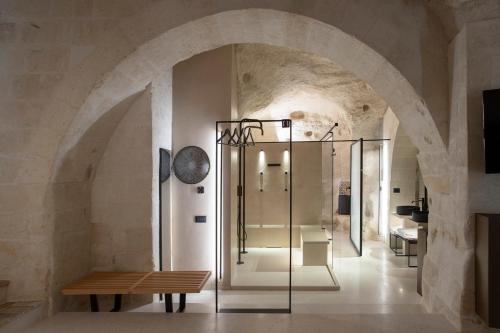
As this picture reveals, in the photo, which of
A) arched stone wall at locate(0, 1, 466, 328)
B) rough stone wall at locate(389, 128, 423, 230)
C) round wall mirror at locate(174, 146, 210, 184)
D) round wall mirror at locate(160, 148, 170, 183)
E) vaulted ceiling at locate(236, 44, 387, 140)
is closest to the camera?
arched stone wall at locate(0, 1, 466, 328)

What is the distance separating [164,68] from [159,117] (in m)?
1.17

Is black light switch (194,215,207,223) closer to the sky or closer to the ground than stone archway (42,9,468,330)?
closer to the ground

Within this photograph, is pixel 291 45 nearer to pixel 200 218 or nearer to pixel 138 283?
pixel 138 283

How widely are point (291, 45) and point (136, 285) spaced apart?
2.66m

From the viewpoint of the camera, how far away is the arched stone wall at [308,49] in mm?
2455

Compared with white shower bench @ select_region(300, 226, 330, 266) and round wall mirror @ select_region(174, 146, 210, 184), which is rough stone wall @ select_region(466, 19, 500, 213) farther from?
white shower bench @ select_region(300, 226, 330, 266)

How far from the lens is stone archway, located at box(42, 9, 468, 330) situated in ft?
8.29

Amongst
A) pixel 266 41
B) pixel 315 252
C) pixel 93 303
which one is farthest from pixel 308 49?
pixel 315 252

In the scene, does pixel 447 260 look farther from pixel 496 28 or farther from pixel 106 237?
pixel 106 237

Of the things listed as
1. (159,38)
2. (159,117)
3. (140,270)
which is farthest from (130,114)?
(140,270)

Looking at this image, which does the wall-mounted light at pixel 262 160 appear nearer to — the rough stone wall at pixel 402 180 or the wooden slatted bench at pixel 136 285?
the rough stone wall at pixel 402 180

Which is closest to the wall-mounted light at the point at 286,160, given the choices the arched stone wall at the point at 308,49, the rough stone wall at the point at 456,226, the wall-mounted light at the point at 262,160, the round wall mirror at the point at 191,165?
the wall-mounted light at the point at 262,160

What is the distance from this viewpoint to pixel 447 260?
253cm

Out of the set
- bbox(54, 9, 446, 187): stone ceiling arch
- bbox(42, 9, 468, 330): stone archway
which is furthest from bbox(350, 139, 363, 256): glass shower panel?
bbox(54, 9, 446, 187): stone ceiling arch
